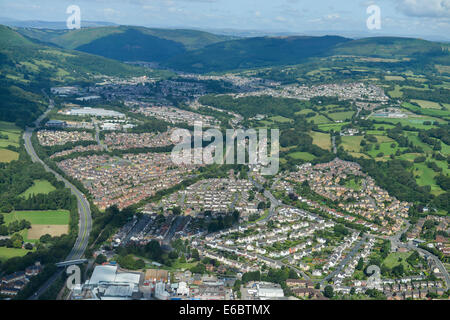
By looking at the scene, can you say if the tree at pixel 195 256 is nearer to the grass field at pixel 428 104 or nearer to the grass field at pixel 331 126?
the grass field at pixel 331 126

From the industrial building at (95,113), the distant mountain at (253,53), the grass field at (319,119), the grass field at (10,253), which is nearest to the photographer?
the grass field at (10,253)

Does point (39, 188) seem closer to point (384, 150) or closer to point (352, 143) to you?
point (352, 143)

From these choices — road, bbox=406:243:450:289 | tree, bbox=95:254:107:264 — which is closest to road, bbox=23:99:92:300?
tree, bbox=95:254:107:264

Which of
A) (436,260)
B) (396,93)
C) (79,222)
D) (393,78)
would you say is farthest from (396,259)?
(393,78)

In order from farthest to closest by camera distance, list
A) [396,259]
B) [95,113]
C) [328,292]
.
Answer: [95,113] → [396,259] → [328,292]

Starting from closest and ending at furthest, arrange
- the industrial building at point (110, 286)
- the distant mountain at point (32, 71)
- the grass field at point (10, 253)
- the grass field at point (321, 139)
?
the industrial building at point (110, 286)
the grass field at point (10, 253)
the grass field at point (321, 139)
the distant mountain at point (32, 71)

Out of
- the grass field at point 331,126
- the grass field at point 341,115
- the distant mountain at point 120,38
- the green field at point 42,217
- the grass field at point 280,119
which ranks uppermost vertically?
the distant mountain at point 120,38

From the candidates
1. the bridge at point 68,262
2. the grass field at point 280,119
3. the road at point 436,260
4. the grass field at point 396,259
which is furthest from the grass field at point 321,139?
the bridge at point 68,262
